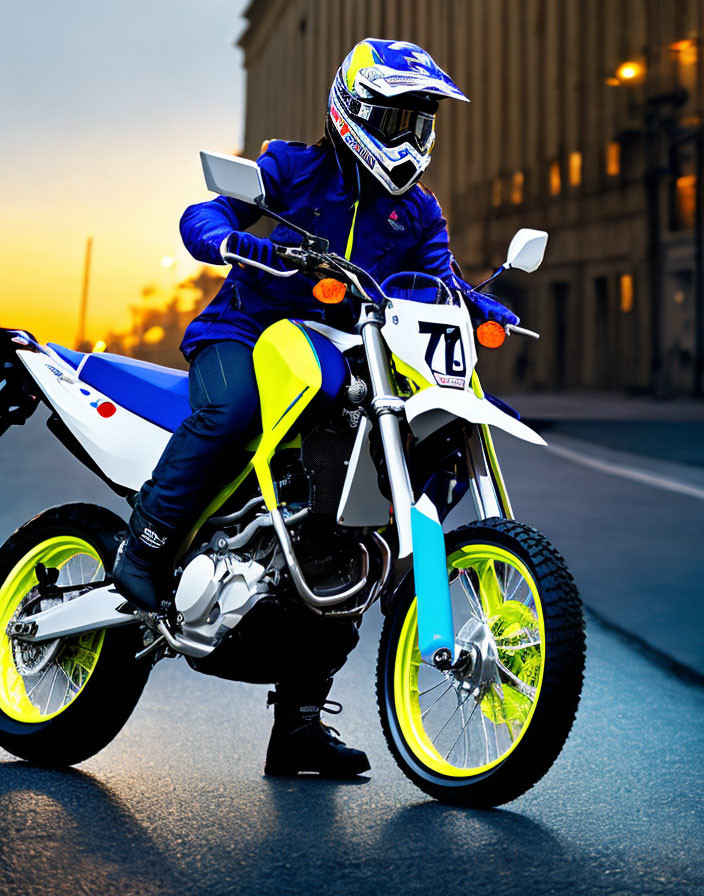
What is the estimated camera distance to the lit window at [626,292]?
46219 mm

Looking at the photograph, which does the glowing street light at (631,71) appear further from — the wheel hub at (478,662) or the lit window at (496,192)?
the wheel hub at (478,662)

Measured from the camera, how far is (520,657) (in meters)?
3.45

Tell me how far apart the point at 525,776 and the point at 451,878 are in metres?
0.39

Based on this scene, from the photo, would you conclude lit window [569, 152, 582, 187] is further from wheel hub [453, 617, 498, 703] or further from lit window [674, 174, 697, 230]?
wheel hub [453, 617, 498, 703]

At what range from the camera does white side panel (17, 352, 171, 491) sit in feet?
13.5

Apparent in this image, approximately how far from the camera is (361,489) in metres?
3.58

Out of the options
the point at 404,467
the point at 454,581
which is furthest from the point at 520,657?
the point at 404,467

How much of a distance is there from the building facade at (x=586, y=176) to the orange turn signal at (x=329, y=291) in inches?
1343

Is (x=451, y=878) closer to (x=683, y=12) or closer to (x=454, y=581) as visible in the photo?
(x=454, y=581)

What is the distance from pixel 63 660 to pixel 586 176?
47.7 metres

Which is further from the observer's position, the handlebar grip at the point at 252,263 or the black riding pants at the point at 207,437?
the black riding pants at the point at 207,437

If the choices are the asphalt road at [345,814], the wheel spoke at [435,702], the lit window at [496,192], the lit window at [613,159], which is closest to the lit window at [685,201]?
the lit window at [613,159]

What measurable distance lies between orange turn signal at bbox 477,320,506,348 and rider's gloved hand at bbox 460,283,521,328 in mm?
38

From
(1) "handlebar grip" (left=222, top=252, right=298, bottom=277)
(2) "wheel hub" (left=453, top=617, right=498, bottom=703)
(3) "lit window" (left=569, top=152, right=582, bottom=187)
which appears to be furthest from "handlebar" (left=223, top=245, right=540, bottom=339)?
(3) "lit window" (left=569, top=152, right=582, bottom=187)
